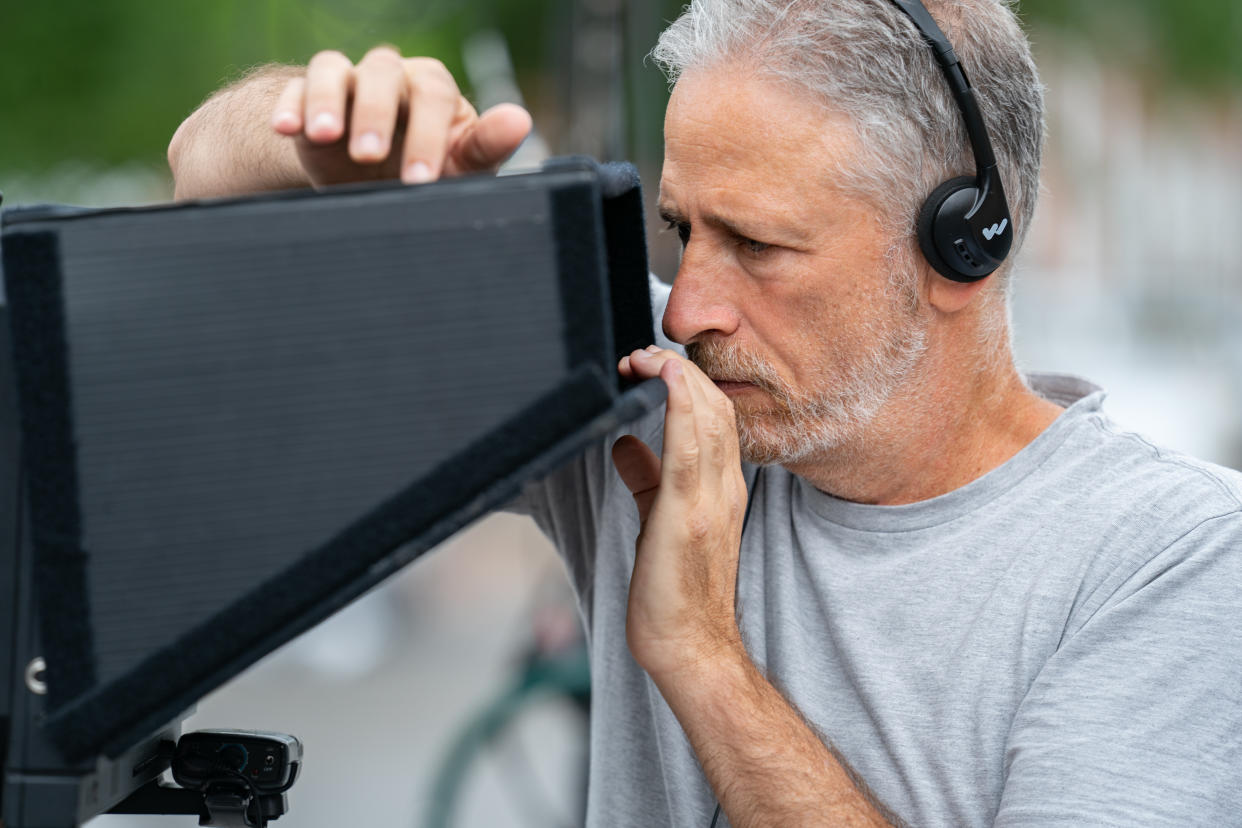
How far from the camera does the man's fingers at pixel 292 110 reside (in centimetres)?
97

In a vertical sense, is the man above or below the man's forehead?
below

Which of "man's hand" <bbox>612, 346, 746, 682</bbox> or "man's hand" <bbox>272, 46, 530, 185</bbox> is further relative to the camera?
"man's hand" <bbox>612, 346, 746, 682</bbox>

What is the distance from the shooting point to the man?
119cm

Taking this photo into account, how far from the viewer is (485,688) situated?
6.21 m

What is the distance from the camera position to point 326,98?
0.99 m

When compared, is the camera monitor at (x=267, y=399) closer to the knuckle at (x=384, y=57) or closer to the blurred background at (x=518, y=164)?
the knuckle at (x=384, y=57)

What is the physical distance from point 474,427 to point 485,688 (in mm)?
5663

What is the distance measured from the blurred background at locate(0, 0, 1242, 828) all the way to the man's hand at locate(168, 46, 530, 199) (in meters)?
0.24

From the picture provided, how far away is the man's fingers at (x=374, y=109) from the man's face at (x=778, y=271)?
458 millimetres

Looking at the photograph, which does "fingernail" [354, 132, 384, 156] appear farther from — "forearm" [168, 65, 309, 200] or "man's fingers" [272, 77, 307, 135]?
"forearm" [168, 65, 309, 200]

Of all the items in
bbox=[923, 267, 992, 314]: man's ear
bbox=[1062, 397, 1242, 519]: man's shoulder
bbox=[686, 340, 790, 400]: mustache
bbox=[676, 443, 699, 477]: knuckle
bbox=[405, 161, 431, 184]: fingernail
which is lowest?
bbox=[1062, 397, 1242, 519]: man's shoulder

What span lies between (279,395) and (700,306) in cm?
72

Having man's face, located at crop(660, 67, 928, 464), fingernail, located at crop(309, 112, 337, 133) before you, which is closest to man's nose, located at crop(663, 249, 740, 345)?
man's face, located at crop(660, 67, 928, 464)

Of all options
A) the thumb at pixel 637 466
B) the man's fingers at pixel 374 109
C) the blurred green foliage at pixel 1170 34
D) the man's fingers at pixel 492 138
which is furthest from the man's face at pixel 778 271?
the blurred green foliage at pixel 1170 34
